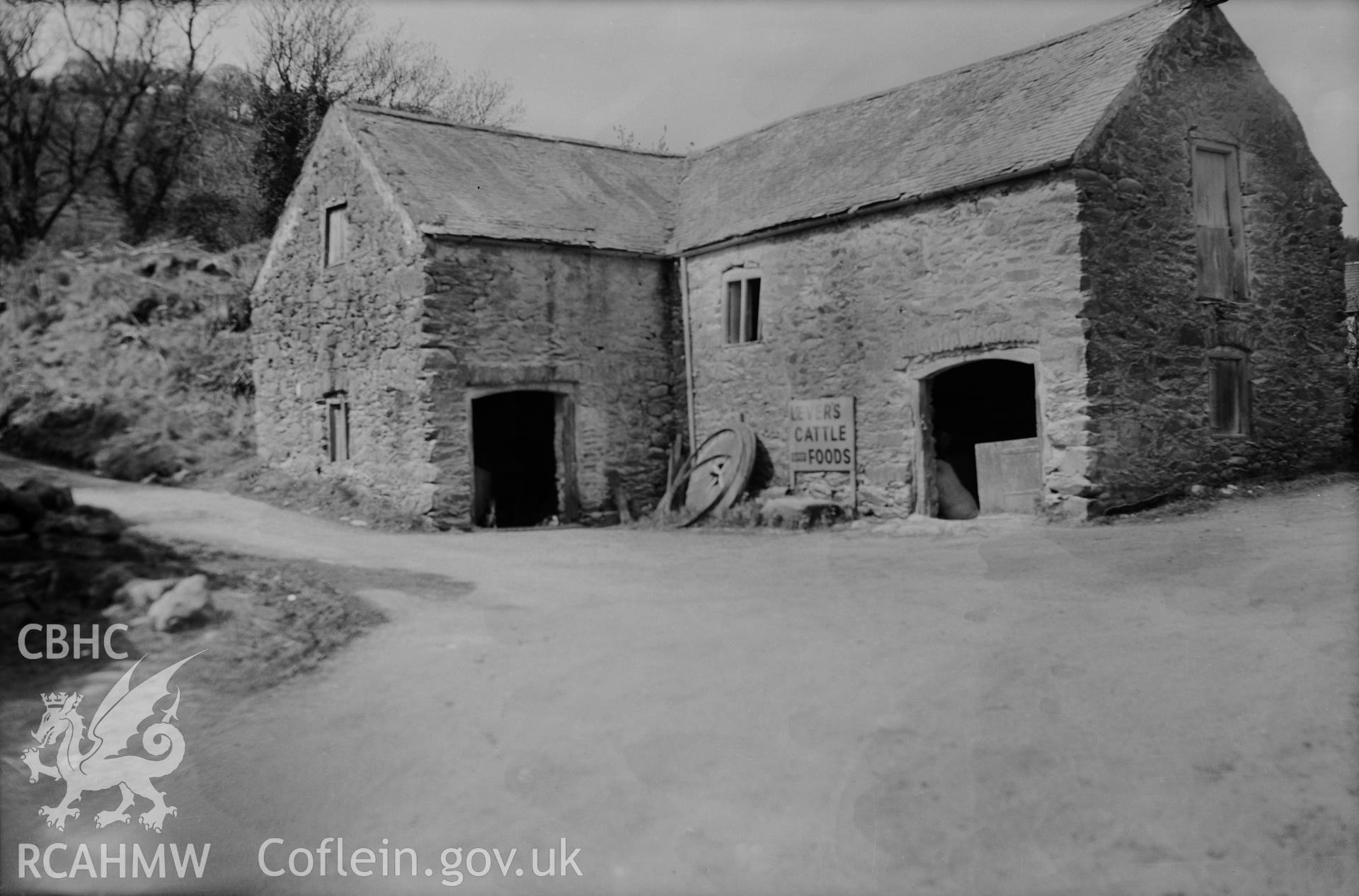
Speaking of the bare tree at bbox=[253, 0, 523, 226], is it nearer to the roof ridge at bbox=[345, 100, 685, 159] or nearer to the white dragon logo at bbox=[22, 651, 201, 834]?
the roof ridge at bbox=[345, 100, 685, 159]

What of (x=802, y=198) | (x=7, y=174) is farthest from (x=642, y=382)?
(x=7, y=174)

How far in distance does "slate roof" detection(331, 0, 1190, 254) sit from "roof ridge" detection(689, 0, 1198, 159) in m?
0.04

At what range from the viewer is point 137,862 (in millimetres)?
4191

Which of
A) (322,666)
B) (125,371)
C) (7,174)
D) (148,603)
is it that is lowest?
(322,666)

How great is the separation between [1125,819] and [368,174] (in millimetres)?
14728

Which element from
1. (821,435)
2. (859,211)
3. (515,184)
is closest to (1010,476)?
(821,435)

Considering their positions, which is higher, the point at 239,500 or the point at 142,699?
the point at 239,500

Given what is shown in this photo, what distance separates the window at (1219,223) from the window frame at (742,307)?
20.1 feet

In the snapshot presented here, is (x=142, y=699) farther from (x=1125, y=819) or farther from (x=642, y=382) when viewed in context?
(x=642, y=382)

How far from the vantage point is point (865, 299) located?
1524 centimetres

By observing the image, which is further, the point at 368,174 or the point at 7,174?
the point at 368,174

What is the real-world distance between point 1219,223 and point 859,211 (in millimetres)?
4798

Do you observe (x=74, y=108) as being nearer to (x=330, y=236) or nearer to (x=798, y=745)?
(x=798, y=745)

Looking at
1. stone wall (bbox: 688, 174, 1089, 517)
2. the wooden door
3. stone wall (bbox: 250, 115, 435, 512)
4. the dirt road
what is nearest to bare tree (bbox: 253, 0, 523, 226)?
stone wall (bbox: 250, 115, 435, 512)
